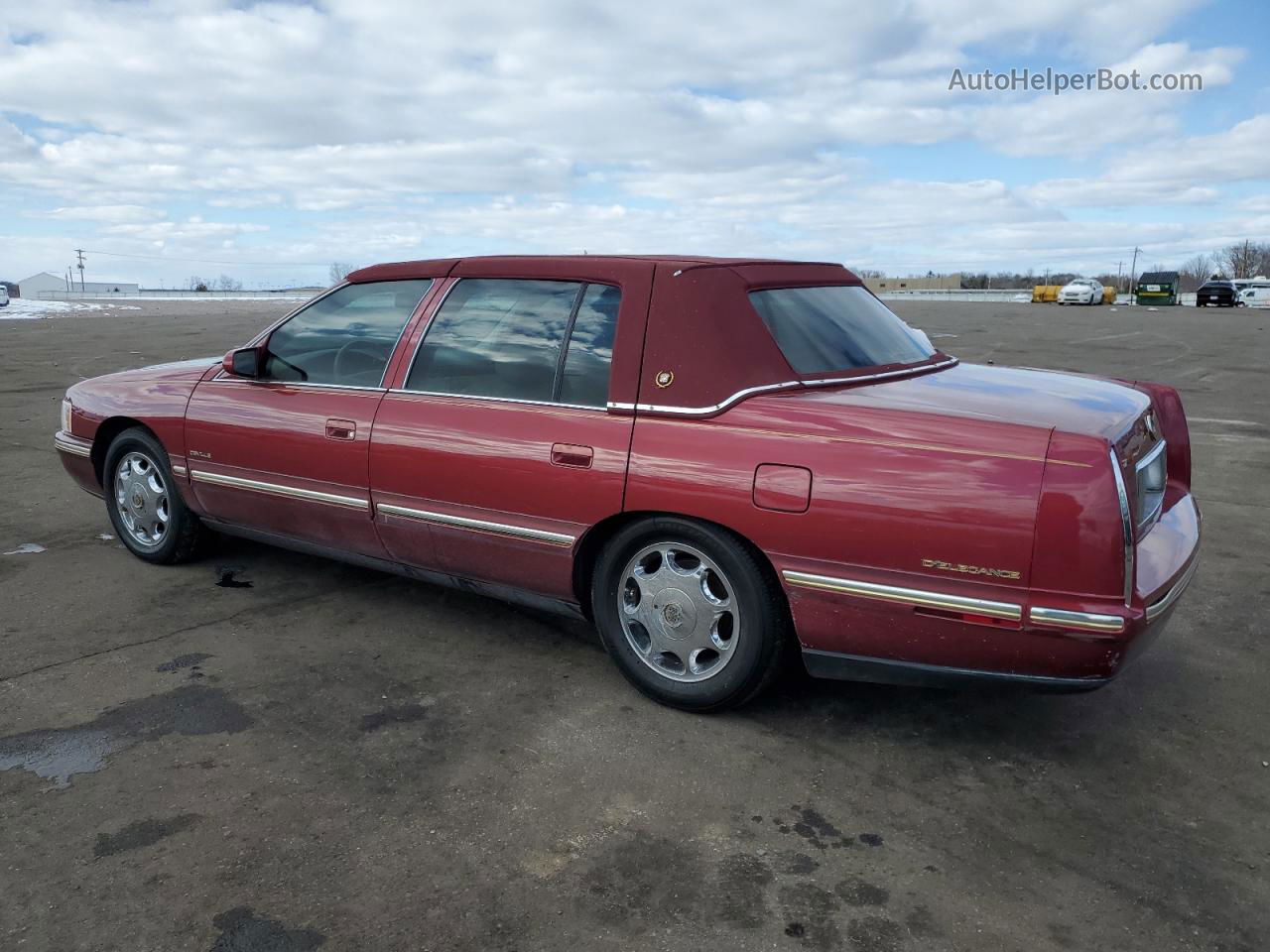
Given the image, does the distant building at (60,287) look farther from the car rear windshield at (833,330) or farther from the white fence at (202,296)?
the car rear windshield at (833,330)

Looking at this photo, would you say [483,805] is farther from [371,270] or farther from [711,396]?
[371,270]

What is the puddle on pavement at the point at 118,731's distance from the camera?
313 cm

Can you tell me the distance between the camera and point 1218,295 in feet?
160

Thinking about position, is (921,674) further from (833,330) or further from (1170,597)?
(833,330)

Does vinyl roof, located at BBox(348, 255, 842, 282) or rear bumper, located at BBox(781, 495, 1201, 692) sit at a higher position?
vinyl roof, located at BBox(348, 255, 842, 282)

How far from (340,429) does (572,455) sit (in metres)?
1.20

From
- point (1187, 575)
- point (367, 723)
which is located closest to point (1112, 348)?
point (1187, 575)

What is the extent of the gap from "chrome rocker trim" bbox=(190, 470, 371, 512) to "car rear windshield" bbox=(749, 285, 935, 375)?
1810mm

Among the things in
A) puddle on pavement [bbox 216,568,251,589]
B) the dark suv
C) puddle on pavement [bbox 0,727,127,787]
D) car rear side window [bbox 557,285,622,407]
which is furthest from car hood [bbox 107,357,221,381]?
the dark suv

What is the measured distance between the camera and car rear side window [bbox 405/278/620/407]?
366cm

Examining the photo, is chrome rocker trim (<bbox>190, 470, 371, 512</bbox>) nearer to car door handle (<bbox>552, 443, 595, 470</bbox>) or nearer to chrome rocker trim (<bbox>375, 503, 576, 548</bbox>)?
chrome rocker trim (<bbox>375, 503, 576, 548</bbox>)

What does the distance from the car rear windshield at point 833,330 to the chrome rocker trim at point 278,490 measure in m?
1.81

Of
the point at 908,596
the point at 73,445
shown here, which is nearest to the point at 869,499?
the point at 908,596

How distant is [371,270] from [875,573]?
8.66 ft
